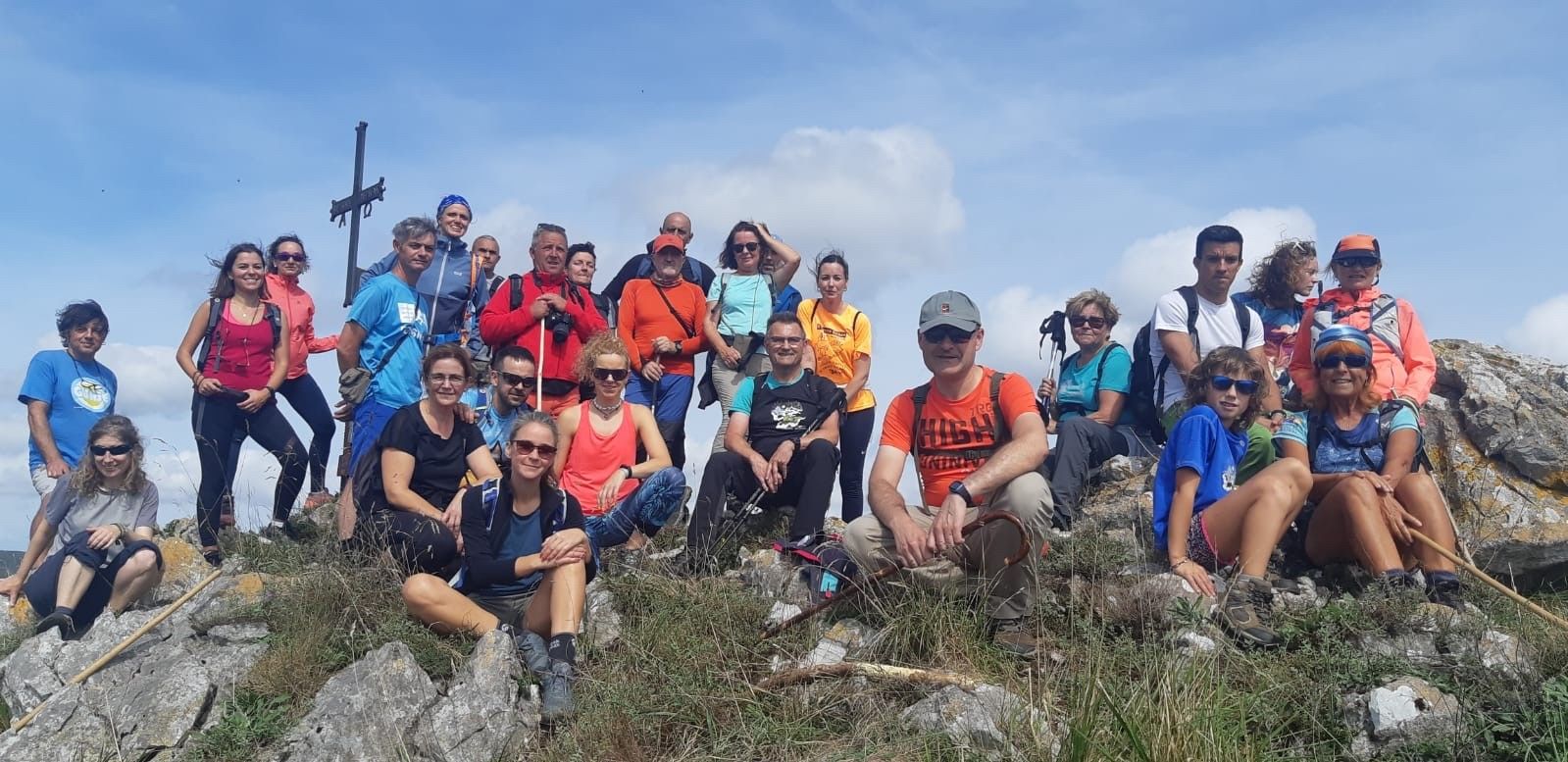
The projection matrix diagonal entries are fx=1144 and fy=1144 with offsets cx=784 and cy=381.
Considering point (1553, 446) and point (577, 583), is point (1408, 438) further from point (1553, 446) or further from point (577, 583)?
point (577, 583)

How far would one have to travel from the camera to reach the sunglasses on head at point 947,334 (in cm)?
562

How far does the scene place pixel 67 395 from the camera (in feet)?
25.9

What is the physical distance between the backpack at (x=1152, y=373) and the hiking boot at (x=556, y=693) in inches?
158

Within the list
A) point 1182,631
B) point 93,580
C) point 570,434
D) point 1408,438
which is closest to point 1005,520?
point 1182,631

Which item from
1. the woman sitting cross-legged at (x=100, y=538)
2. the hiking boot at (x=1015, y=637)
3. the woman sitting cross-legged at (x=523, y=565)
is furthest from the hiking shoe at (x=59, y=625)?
the hiking boot at (x=1015, y=637)

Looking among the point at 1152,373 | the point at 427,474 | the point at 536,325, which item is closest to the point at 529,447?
the point at 427,474

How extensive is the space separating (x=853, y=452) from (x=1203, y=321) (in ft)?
7.82

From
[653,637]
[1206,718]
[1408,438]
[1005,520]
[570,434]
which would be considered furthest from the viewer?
[570,434]

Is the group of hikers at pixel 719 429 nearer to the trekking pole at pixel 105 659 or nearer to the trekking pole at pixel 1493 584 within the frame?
the trekking pole at pixel 1493 584

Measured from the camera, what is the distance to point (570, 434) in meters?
7.01

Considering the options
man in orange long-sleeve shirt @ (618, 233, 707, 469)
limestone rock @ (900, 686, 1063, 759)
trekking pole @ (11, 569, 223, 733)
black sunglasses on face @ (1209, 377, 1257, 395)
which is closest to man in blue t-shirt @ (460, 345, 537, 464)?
man in orange long-sleeve shirt @ (618, 233, 707, 469)

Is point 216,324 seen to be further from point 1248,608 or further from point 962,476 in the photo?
point 1248,608

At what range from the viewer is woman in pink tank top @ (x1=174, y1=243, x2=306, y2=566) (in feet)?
24.8

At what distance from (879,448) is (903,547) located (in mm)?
799
